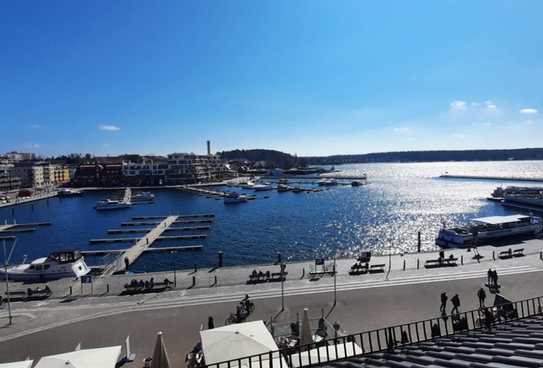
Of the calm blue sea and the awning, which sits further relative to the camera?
the calm blue sea

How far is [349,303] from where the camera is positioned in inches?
781

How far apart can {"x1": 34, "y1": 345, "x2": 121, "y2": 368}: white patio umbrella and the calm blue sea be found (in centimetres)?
2382

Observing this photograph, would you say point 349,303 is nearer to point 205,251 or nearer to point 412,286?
point 412,286

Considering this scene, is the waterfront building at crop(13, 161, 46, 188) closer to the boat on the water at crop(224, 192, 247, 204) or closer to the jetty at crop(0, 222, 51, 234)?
the jetty at crop(0, 222, 51, 234)

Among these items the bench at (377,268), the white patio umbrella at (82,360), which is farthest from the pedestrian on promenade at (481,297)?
the white patio umbrella at (82,360)

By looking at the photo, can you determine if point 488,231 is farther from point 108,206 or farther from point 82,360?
point 108,206

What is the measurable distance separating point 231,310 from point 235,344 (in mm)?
8208

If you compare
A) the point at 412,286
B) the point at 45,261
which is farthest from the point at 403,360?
the point at 45,261

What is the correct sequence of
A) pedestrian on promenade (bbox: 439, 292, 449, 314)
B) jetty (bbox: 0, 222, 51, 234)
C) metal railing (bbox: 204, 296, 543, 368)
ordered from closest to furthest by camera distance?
metal railing (bbox: 204, 296, 543, 368)
pedestrian on promenade (bbox: 439, 292, 449, 314)
jetty (bbox: 0, 222, 51, 234)

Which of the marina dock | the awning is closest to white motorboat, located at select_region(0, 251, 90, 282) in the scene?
the marina dock

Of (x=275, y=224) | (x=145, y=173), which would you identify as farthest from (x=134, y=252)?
(x=145, y=173)

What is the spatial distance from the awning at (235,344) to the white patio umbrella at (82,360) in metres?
3.06

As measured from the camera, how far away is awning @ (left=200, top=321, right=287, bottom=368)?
11.0 meters

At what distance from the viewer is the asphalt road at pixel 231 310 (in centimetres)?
1595
